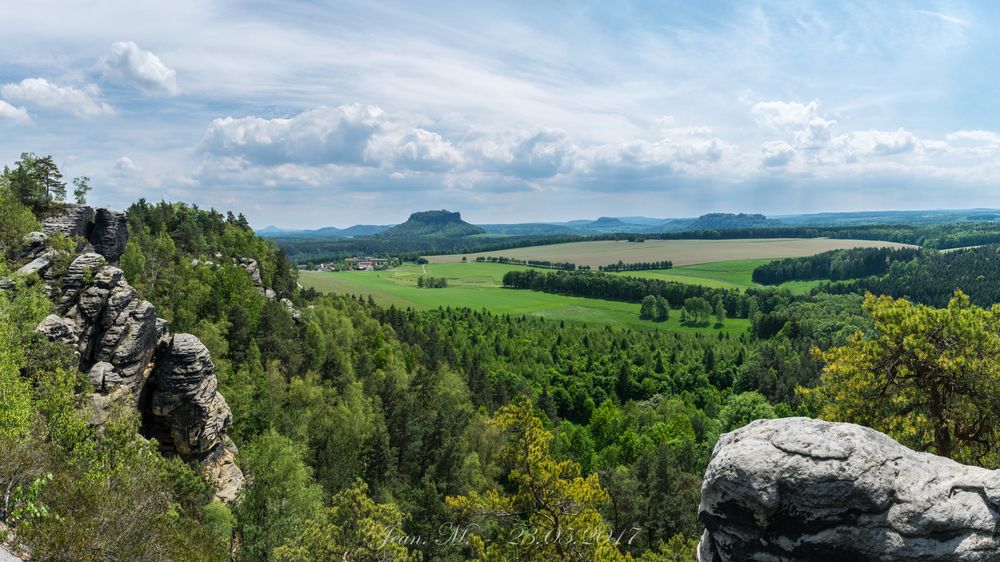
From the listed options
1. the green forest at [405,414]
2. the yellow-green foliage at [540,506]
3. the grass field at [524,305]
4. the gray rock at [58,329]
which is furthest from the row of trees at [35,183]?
the grass field at [524,305]

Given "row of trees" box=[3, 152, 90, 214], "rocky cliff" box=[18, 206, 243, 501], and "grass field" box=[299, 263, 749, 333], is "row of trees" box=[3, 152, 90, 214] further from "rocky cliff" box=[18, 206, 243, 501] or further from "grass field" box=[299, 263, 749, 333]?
"grass field" box=[299, 263, 749, 333]

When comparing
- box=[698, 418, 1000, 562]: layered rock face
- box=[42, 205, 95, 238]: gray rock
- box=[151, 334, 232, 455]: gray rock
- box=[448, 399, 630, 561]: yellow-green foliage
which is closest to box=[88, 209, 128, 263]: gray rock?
box=[42, 205, 95, 238]: gray rock

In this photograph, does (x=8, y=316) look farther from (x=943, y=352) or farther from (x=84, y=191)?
(x=84, y=191)

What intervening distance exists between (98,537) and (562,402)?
9829 cm

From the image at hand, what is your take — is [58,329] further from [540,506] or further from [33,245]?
[540,506]

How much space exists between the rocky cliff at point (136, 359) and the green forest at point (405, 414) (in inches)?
82.1

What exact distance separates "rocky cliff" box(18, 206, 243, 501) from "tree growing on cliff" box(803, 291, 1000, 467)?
4190cm

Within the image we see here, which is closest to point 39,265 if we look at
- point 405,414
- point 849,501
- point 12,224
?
point 12,224

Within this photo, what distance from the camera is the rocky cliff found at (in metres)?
37.1

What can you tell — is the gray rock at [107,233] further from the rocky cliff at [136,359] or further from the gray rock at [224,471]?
the gray rock at [224,471]

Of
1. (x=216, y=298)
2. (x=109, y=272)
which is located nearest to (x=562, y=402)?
(x=216, y=298)

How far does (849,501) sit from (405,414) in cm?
5395

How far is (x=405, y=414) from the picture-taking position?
199 feet

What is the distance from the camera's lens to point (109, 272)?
4038 centimetres
